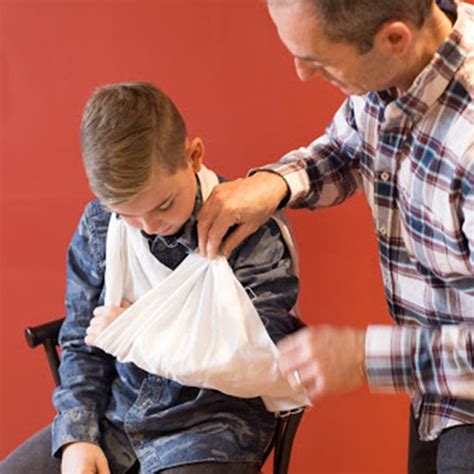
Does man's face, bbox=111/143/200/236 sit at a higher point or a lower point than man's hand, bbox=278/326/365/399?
higher

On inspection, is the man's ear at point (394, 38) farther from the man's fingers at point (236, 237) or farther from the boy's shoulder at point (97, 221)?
the boy's shoulder at point (97, 221)

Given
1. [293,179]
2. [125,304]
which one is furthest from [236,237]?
[125,304]

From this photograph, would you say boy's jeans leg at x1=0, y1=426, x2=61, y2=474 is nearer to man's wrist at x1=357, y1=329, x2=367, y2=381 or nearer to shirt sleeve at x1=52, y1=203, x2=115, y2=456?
shirt sleeve at x1=52, y1=203, x2=115, y2=456

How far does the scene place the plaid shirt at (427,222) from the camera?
3.44 ft

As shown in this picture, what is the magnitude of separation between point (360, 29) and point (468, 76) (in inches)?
6.6

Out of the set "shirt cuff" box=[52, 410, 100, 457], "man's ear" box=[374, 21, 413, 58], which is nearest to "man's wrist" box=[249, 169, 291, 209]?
"man's ear" box=[374, 21, 413, 58]

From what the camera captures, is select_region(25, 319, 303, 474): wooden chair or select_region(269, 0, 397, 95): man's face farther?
select_region(25, 319, 303, 474): wooden chair

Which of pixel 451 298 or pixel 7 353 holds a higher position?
pixel 451 298

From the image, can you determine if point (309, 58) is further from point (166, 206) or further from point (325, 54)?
point (166, 206)

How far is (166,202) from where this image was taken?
1.31m

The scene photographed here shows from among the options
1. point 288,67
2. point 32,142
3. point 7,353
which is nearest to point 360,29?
point 288,67

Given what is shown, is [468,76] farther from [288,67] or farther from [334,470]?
[334,470]

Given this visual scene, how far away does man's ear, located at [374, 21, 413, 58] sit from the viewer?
0.98 m

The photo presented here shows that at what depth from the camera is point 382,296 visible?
187cm
